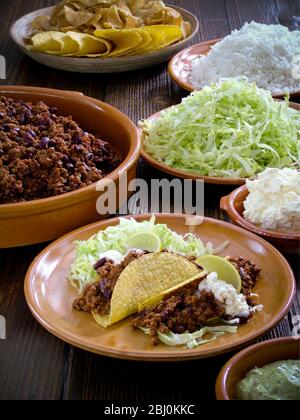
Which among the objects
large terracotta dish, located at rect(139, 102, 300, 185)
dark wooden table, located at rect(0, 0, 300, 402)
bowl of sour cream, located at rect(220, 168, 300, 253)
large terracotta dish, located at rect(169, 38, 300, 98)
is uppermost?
bowl of sour cream, located at rect(220, 168, 300, 253)

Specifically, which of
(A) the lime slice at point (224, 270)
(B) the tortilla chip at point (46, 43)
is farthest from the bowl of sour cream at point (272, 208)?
(B) the tortilla chip at point (46, 43)

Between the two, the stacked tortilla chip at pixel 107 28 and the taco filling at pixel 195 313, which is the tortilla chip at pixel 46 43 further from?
the taco filling at pixel 195 313

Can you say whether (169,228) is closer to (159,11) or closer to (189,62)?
(189,62)

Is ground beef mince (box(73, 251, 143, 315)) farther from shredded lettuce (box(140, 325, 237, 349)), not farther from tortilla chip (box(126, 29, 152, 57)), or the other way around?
tortilla chip (box(126, 29, 152, 57))

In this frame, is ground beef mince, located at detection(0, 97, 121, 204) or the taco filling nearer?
the taco filling

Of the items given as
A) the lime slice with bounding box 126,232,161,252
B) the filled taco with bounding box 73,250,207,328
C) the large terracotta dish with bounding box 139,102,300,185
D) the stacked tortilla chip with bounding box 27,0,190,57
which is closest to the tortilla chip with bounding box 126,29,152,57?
the stacked tortilla chip with bounding box 27,0,190,57

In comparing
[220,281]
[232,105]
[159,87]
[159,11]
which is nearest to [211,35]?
[159,11]
